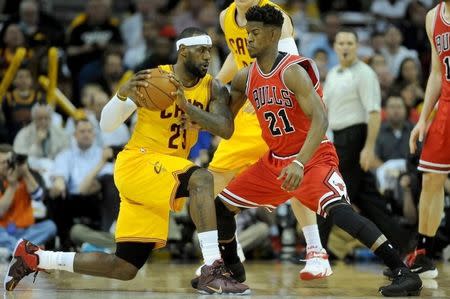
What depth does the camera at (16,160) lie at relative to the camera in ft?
31.8

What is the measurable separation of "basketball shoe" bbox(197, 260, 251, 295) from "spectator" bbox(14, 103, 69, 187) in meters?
5.27

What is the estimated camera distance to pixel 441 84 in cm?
754

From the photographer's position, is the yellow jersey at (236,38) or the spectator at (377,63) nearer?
the yellow jersey at (236,38)

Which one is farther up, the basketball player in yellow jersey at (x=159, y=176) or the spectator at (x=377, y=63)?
the spectator at (x=377, y=63)

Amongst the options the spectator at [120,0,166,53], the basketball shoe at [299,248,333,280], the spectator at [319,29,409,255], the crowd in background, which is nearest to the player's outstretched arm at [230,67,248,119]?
the basketball shoe at [299,248,333,280]

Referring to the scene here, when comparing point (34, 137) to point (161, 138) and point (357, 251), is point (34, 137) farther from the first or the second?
point (161, 138)

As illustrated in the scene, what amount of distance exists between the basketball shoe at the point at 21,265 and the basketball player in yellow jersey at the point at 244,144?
165cm

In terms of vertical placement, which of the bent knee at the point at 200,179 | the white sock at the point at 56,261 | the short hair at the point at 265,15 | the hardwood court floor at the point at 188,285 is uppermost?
the short hair at the point at 265,15

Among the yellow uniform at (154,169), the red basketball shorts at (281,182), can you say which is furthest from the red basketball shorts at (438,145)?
the yellow uniform at (154,169)

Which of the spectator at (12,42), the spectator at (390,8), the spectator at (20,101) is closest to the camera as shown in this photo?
the spectator at (20,101)

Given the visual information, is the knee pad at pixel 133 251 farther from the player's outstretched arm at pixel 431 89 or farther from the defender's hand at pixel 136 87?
the player's outstretched arm at pixel 431 89

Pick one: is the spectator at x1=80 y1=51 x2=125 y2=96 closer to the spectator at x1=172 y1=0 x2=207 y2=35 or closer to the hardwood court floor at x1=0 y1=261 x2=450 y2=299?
the spectator at x1=172 y1=0 x2=207 y2=35

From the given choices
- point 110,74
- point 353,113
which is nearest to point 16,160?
point 110,74

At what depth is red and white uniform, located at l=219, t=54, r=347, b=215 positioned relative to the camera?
6.51m
